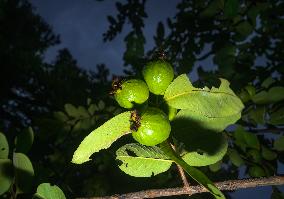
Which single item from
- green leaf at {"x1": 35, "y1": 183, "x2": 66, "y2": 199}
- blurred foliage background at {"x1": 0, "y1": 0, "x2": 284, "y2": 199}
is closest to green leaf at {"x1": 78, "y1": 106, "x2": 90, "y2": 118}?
blurred foliage background at {"x1": 0, "y1": 0, "x2": 284, "y2": 199}

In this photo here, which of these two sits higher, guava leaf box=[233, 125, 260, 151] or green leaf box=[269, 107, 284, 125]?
green leaf box=[269, 107, 284, 125]

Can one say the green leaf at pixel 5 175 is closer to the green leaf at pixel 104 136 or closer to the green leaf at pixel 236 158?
the green leaf at pixel 104 136

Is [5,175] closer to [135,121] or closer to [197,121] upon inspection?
[135,121]

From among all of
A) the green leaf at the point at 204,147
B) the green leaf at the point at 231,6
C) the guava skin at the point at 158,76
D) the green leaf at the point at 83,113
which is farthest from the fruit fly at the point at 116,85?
the green leaf at the point at 83,113

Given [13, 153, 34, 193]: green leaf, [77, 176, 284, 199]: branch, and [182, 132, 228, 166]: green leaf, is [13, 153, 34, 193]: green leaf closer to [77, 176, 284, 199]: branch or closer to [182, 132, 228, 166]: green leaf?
[77, 176, 284, 199]: branch

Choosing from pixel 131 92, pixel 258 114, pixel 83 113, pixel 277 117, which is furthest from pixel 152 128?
pixel 83 113

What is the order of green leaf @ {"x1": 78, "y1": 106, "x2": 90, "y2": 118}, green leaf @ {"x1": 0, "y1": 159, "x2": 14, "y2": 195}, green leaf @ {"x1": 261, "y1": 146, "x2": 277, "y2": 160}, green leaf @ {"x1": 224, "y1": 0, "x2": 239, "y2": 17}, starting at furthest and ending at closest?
1. green leaf @ {"x1": 78, "y1": 106, "x2": 90, "y2": 118}
2. green leaf @ {"x1": 261, "y1": 146, "x2": 277, "y2": 160}
3. green leaf @ {"x1": 224, "y1": 0, "x2": 239, "y2": 17}
4. green leaf @ {"x1": 0, "y1": 159, "x2": 14, "y2": 195}
